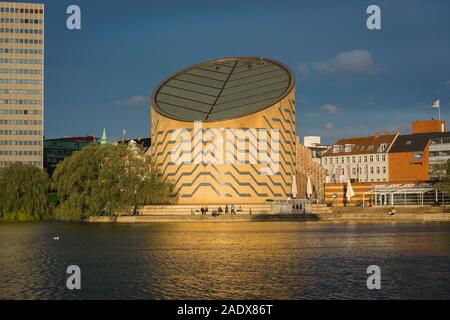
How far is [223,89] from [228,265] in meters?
81.7

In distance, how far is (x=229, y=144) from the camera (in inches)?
4272

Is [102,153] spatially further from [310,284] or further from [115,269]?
[310,284]

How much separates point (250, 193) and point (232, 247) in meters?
56.8

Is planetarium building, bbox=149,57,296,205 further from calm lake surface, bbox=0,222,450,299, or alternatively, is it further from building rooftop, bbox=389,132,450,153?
calm lake surface, bbox=0,222,450,299

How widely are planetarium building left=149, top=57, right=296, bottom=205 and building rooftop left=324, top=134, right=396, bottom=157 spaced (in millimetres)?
34426

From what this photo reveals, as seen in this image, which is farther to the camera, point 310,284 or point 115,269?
point 115,269

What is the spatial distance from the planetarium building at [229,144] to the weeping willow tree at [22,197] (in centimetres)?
2185

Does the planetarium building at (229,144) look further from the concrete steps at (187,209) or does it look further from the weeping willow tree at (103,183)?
the weeping willow tree at (103,183)

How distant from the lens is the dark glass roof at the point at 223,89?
367 ft

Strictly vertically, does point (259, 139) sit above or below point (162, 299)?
above

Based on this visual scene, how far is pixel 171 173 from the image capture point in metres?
111
